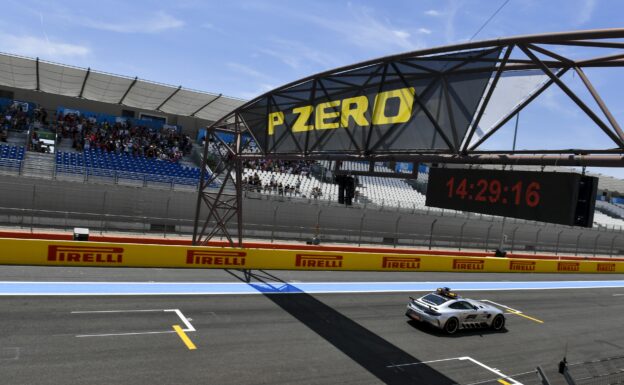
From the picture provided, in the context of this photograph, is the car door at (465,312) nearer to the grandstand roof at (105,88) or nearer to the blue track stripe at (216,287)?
the blue track stripe at (216,287)

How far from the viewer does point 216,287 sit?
17.7m

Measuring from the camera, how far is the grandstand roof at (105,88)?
106ft

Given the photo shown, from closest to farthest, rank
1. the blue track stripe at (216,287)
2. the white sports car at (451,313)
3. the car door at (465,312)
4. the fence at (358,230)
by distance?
the blue track stripe at (216,287)
the white sports car at (451,313)
the car door at (465,312)
the fence at (358,230)

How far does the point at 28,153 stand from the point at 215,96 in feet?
45.1

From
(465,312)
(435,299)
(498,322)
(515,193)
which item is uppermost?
(515,193)

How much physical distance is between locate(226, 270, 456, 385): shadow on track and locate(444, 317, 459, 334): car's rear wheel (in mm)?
2626

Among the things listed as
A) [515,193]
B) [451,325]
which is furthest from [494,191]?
[451,325]

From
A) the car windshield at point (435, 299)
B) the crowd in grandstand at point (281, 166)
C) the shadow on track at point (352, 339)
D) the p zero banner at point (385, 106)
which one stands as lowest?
the shadow on track at point (352, 339)

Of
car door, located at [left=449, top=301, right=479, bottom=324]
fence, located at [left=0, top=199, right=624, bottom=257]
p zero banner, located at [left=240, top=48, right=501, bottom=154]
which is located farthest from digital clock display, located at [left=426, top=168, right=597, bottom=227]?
fence, located at [left=0, top=199, right=624, bottom=257]

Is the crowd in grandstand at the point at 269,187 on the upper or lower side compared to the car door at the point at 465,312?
upper

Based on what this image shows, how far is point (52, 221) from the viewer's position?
25.9 meters

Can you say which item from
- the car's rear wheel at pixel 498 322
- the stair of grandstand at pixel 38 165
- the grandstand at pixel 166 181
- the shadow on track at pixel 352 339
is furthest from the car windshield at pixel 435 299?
the stair of grandstand at pixel 38 165

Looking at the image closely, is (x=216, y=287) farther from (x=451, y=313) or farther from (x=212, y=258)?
(x=451, y=313)

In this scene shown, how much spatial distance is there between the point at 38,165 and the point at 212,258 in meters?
15.7
